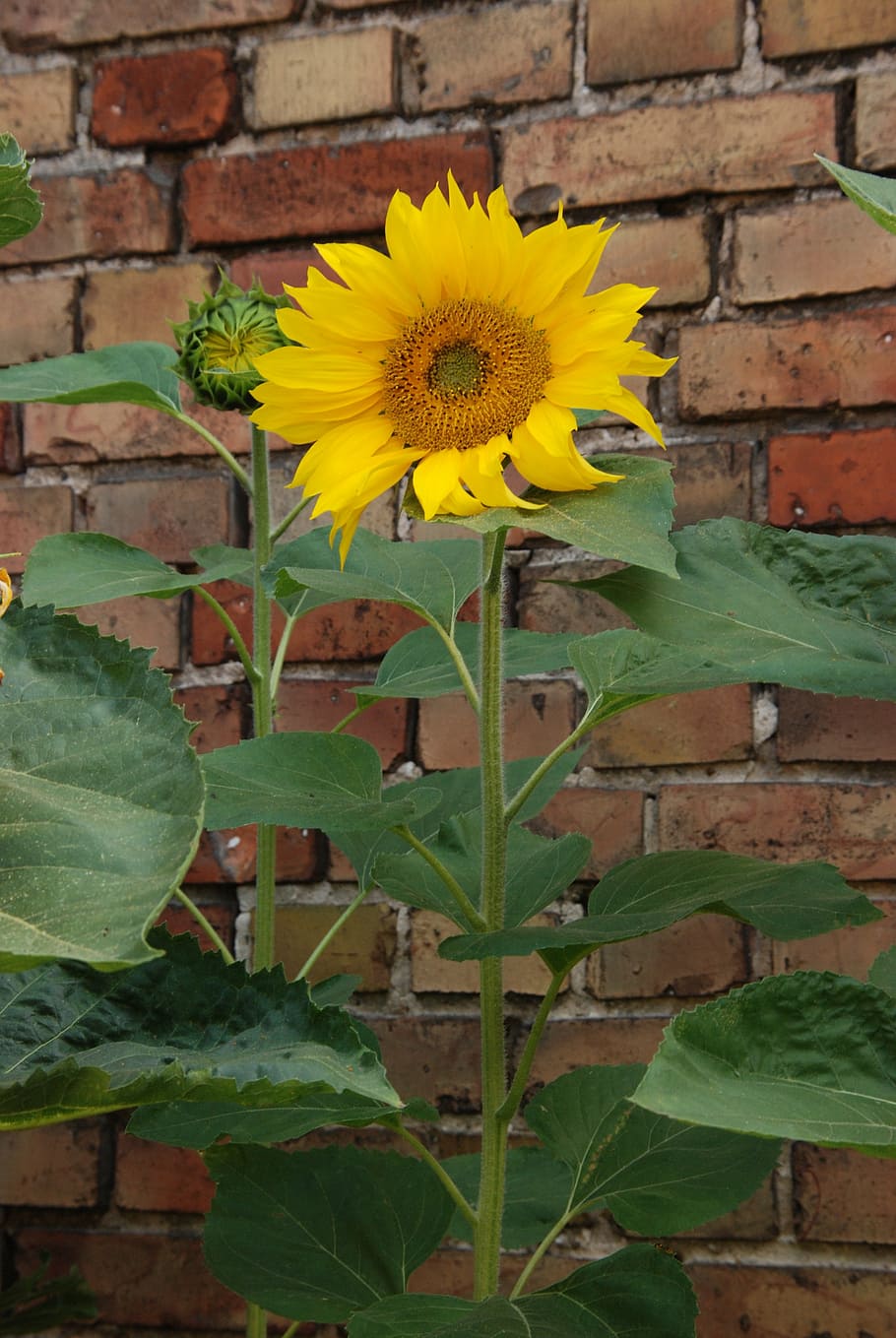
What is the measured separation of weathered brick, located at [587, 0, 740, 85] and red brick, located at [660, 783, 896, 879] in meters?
0.63

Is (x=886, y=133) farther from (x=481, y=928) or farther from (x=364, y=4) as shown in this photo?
(x=481, y=928)

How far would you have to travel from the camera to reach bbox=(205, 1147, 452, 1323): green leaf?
2.46 ft

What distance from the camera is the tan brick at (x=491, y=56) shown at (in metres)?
1.15

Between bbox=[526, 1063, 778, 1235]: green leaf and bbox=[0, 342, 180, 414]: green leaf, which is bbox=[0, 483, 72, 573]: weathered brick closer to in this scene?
bbox=[0, 342, 180, 414]: green leaf

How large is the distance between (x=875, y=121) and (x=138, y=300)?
0.69 meters

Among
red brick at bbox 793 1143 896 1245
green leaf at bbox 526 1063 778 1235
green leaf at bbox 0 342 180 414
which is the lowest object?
red brick at bbox 793 1143 896 1245

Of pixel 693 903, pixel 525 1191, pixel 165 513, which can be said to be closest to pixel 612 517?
pixel 693 903

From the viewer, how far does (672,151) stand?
3.70 ft

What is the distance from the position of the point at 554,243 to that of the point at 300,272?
0.59m

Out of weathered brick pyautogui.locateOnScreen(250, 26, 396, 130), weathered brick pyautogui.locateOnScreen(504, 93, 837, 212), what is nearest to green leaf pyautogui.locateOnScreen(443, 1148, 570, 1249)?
weathered brick pyautogui.locateOnScreen(504, 93, 837, 212)

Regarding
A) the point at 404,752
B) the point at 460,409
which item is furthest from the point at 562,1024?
the point at 460,409

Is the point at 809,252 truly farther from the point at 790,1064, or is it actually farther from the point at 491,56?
the point at 790,1064

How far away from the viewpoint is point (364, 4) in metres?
1.19

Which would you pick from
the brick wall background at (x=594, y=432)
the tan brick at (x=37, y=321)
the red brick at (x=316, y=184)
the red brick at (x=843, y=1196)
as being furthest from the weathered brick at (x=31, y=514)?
the red brick at (x=843, y=1196)
